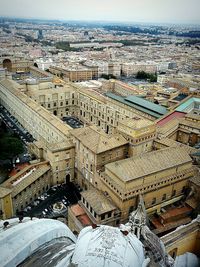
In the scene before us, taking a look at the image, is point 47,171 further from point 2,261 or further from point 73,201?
point 2,261

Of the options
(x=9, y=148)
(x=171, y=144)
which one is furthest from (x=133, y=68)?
(x=9, y=148)

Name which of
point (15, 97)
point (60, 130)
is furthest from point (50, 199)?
point (15, 97)

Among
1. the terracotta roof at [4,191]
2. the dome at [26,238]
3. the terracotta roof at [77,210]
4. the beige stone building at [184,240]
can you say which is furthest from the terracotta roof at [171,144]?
the dome at [26,238]

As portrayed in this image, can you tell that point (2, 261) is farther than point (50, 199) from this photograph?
No

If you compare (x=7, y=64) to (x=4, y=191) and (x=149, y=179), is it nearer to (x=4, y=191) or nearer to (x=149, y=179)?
(x=4, y=191)

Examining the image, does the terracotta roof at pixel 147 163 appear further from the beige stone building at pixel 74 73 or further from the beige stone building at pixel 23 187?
the beige stone building at pixel 74 73

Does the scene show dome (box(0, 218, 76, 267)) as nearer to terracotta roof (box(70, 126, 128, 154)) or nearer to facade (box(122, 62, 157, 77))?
terracotta roof (box(70, 126, 128, 154))

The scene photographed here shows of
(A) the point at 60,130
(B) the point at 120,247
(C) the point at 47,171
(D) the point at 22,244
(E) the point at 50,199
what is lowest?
(E) the point at 50,199
